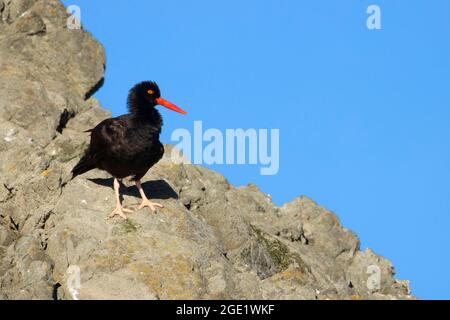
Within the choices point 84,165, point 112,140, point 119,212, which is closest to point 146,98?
point 112,140

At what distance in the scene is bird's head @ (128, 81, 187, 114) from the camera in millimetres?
21131

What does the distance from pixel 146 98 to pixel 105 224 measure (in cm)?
351

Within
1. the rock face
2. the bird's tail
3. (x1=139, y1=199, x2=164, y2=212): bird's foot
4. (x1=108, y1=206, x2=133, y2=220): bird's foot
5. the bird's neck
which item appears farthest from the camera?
the bird's tail

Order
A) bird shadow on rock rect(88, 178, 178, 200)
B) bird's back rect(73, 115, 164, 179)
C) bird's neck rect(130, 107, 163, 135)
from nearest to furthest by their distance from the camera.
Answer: bird's back rect(73, 115, 164, 179) → bird's neck rect(130, 107, 163, 135) → bird shadow on rock rect(88, 178, 178, 200)

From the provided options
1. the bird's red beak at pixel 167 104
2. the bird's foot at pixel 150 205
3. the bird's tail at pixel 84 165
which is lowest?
the bird's foot at pixel 150 205

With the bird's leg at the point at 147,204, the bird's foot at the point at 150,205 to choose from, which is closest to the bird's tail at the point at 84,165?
the bird's leg at the point at 147,204

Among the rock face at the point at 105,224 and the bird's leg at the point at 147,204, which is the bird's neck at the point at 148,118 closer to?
the bird's leg at the point at 147,204

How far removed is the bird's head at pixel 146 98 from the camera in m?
21.1

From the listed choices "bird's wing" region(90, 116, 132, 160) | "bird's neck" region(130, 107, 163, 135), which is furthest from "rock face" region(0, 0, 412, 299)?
"bird's neck" region(130, 107, 163, 135)

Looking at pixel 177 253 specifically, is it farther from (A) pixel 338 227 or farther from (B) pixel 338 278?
(A) pixel 338 227

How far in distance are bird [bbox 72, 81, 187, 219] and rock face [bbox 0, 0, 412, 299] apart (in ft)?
1.71

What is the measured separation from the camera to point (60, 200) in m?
20.6

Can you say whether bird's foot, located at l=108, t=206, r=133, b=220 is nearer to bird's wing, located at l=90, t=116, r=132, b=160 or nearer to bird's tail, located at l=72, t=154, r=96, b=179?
bird's wing, located at l=90, t=116, r=132, b=160
